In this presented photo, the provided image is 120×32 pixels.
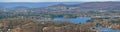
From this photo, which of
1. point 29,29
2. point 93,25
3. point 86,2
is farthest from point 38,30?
point 86,2

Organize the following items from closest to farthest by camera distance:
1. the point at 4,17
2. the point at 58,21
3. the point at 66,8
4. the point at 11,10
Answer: the point at 58,21, the point at 4,17, the point at 11,10, the point at 66,8

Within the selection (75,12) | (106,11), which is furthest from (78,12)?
(106,11)

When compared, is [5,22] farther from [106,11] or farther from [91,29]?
[106,11]

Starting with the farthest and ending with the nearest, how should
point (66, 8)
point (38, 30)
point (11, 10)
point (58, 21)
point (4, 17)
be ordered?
point (66, 8)
point (11, 10)
point (4, 17)
point (58, 21)
point (38, 30)

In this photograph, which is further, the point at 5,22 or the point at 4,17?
the point at 4,17

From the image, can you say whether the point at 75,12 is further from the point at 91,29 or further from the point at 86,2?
the point at 91,29

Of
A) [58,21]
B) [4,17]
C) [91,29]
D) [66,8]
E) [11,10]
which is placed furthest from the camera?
[66,8]

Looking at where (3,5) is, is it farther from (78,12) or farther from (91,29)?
(91,29)

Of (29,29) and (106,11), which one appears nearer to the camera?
(29,29)
